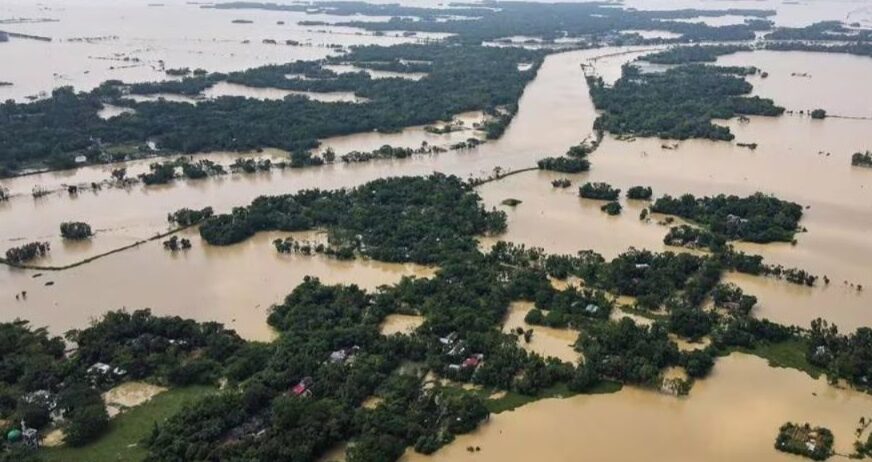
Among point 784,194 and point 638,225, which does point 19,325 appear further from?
point 784,194

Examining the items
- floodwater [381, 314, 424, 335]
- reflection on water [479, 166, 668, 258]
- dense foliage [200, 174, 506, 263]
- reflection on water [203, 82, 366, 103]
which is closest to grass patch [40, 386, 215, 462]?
floodwater [381, 314, 424, 335]

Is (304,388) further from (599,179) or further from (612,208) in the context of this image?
(599,179)

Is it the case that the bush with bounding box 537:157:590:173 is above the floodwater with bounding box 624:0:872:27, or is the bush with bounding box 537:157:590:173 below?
below

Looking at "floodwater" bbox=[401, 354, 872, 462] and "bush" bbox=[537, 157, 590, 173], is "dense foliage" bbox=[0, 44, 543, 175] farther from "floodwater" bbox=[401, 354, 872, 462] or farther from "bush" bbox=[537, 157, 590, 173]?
"floodwater" bbox=[401, 354, 872, 462]

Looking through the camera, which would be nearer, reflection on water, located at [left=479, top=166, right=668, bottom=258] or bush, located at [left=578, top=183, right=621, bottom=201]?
reflection on water, located at [left=479, top=166, right=668, bottom=258]

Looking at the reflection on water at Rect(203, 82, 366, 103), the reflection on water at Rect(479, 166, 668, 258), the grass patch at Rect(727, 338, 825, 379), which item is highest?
the reflection on water at Rect(203, 82, 366, 103)

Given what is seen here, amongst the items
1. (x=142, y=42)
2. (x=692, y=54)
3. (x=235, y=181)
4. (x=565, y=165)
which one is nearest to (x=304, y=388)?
(x=235, y=181)

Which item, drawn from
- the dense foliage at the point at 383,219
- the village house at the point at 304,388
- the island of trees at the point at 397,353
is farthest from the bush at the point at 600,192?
the village house at the point at 304,388
